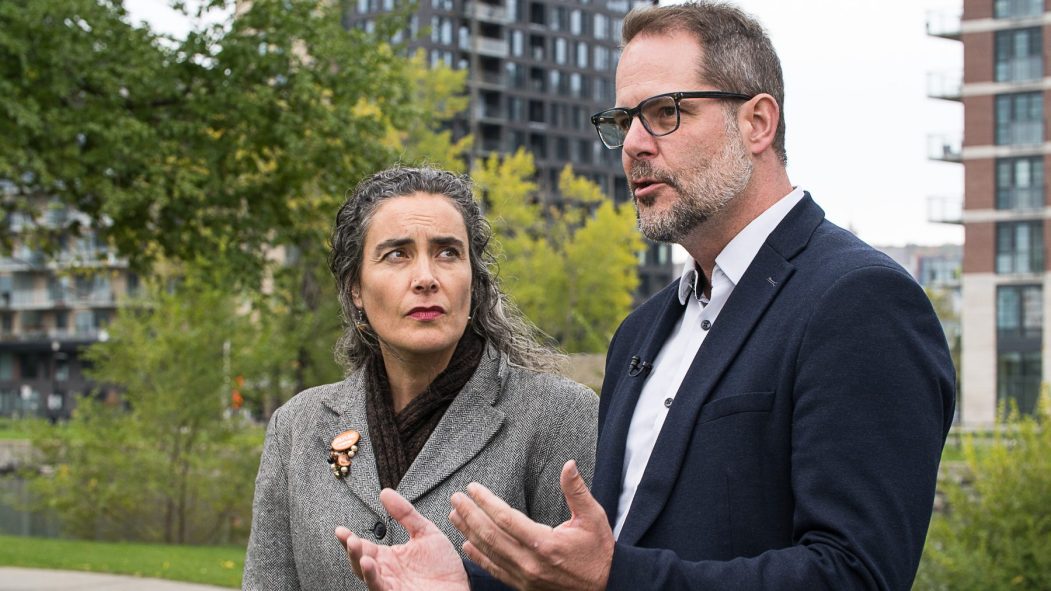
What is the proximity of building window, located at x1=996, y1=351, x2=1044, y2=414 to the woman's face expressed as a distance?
50.0 metres

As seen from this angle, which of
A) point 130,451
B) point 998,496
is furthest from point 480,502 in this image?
point 130,451

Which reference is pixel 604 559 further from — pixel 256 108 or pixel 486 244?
pixel 256 108

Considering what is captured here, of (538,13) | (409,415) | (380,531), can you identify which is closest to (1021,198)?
(538,13)

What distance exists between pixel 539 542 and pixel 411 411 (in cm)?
160

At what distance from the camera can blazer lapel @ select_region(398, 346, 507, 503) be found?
343 cm

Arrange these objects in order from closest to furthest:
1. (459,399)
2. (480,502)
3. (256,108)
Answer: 1. (480,502)
2. (459,399)
3. (256,108)

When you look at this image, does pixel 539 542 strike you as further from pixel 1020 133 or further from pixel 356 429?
pixel 1020 133

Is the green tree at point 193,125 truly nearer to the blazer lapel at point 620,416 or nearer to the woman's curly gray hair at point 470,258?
the woman's curly gray hair at point 470,258

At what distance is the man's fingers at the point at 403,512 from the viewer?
7.48 ft

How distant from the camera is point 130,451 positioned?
2000cm

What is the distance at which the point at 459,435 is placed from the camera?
3.51 m

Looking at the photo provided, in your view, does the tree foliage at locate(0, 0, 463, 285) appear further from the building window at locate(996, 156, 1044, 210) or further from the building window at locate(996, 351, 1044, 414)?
the building window at locate(996, 351, 1044, 414)

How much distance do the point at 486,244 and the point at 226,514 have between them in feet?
57.8

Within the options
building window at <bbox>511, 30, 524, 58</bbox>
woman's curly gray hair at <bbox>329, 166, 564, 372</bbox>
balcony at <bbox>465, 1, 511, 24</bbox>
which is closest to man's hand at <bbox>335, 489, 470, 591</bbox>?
woman's curly gray hair at <bbox>329, 166, 564, 372</bbox>
